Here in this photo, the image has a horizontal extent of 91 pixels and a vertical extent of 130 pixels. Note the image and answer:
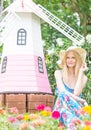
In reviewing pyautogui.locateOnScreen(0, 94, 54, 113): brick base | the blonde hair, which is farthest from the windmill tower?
the blonde hair

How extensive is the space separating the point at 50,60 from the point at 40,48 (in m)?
1.71

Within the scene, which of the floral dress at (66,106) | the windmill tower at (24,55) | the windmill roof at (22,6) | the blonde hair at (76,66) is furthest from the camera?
the windmill roof at (22,6)

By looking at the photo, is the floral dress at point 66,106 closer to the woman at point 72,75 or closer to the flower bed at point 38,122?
the woman at point 72,75

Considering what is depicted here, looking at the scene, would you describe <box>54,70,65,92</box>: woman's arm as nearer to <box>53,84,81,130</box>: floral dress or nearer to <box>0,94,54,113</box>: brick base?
<box>53,84,81,130</box>: floral dress

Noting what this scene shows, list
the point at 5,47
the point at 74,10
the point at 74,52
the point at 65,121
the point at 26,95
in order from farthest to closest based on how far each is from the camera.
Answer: the point at 74,10
the point at 5,47
the point at 26,95
the point at 74,52
the point at 65,121

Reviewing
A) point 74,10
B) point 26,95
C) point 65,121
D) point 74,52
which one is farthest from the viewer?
point 74,10

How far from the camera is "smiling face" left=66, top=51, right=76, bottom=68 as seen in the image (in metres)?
7.24

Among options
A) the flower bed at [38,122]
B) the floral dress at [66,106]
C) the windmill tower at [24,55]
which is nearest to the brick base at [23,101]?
the windmill tower at [24,55]

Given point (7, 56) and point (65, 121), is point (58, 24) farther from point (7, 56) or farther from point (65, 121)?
point (65, 121)

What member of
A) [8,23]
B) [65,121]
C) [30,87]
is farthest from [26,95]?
[65,121]

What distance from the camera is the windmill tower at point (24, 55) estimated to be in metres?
9.81

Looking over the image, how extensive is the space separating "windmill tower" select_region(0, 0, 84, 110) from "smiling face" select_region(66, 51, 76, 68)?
2.39 m

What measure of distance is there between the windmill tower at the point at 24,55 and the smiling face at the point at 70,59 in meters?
2.39

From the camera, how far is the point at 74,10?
11.8m
